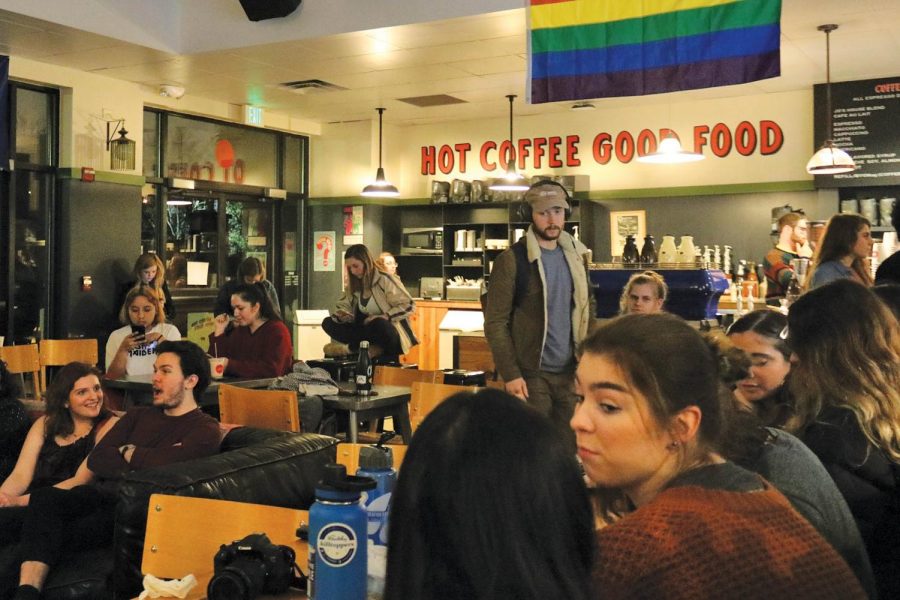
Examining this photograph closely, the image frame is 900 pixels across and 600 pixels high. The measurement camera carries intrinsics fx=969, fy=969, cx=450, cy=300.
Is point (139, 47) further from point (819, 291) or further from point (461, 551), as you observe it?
point (461, 551)

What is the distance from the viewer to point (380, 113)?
11.4 m

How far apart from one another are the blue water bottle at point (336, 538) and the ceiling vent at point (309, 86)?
805cm

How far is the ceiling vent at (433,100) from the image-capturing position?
10.4 meters

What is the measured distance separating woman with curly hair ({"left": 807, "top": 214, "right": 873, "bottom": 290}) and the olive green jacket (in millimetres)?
1340

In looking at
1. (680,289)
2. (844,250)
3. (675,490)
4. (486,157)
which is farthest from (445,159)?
(675,490)

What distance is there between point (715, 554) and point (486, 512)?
41 cm

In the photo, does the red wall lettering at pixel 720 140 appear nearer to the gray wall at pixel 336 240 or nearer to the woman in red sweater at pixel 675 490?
the gray wall at pixel 336 240

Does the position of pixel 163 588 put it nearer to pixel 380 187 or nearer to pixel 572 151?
pixel 380 187

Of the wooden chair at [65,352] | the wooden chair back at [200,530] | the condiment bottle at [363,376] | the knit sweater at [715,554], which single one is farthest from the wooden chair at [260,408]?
the knit sweater at [715,554]

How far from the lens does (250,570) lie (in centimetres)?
211

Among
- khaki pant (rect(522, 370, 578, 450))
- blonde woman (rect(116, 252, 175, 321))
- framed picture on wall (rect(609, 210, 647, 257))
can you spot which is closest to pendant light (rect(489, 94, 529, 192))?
framed picture on wall (rect(609, 210, 647, 257))

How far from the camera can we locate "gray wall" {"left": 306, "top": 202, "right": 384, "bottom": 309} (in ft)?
40.4

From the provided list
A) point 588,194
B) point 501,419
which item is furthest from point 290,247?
point 501,419

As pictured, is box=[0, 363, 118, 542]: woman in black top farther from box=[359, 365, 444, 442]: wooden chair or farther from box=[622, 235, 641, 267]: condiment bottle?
box=[622, 235, 641, 267]: condiment bottle
